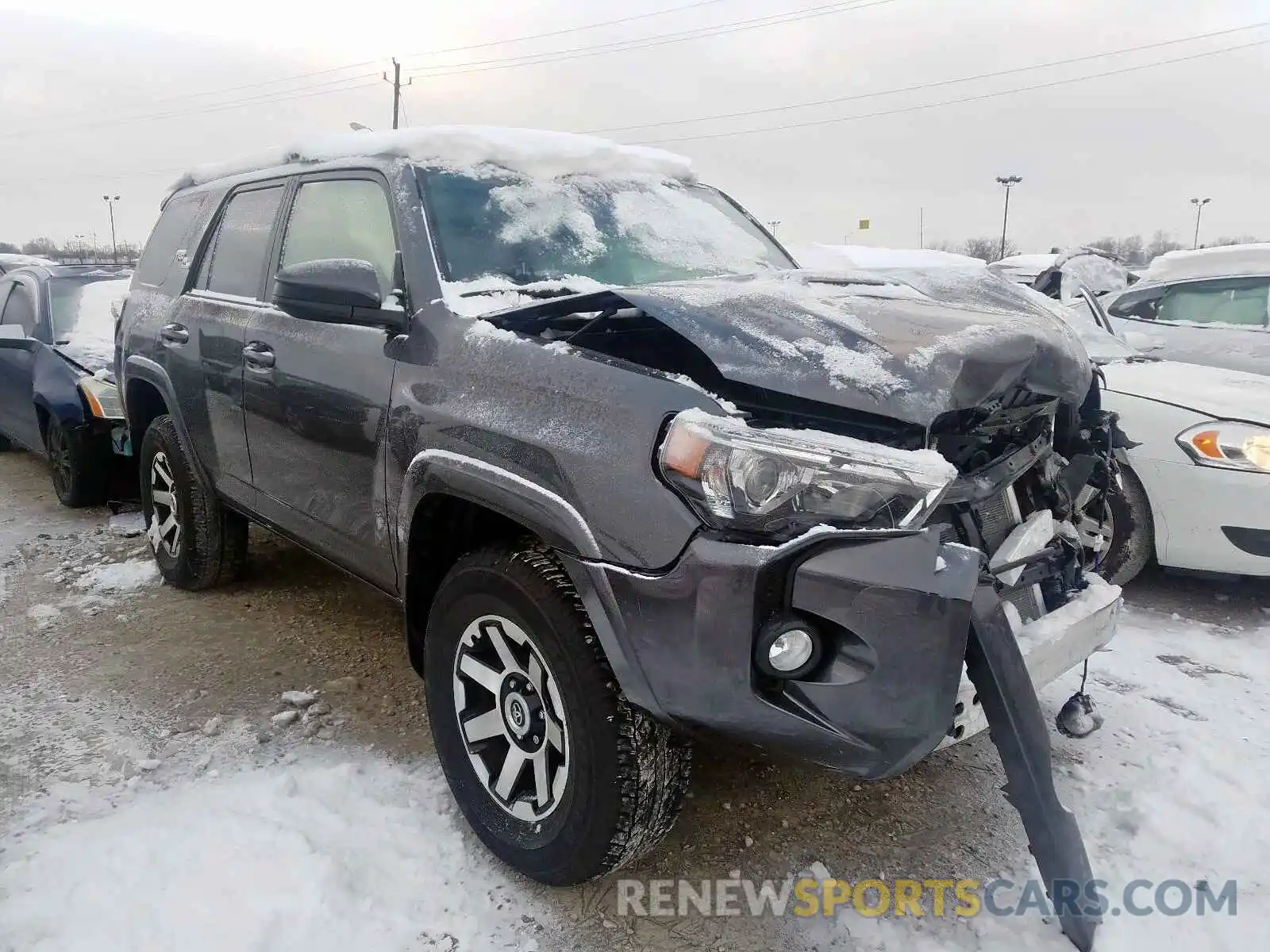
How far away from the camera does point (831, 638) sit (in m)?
1.82

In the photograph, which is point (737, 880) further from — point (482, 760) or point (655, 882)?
point (482, 760)

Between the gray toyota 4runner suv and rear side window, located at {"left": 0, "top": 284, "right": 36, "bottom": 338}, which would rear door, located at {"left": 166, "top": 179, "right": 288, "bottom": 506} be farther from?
rear side window, located at {"left": 0, "top": 284, "right": 36, "bottom": 338}

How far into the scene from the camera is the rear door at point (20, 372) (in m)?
6.23

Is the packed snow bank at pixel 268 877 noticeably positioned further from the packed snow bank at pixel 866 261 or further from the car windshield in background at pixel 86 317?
the car windshield in background at pixel 86 317

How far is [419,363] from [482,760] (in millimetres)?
1122

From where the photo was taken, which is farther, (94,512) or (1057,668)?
(94,512)

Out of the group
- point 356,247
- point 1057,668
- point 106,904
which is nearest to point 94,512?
point 356,247

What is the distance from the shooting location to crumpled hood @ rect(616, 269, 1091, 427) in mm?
1923

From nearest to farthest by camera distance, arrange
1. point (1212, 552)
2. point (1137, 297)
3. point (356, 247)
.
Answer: point (356, 247) < point (1212, 552) < point (1137, 297)

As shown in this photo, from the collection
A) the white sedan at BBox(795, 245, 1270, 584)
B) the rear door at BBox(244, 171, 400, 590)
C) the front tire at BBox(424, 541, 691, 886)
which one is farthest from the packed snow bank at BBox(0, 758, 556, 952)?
the white sedan at BBox(795, 245, 1270, 584)

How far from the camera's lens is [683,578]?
1.83 metres

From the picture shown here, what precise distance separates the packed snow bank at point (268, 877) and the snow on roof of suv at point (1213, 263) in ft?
24.4

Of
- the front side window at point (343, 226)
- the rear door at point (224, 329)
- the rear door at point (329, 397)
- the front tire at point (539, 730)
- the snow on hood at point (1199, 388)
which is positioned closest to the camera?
the front tire at point (539, 730)

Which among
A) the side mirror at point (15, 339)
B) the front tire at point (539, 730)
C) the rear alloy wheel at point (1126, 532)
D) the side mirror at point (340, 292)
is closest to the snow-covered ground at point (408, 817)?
the front tire at point (539, 730)
